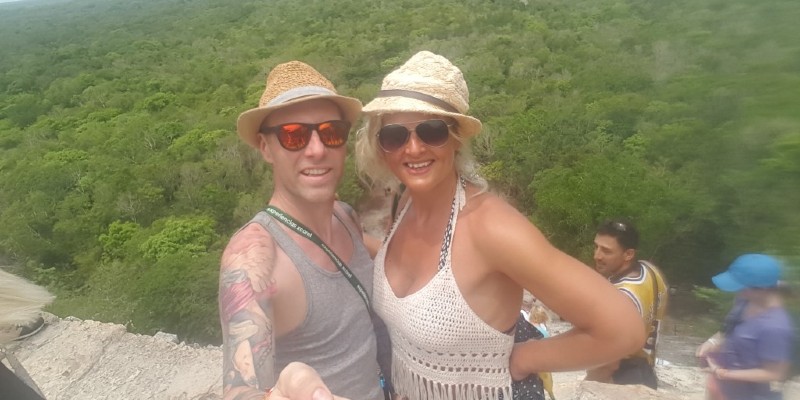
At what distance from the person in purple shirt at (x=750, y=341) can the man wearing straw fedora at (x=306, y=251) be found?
1134 millimetres

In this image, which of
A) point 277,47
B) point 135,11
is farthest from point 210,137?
point 135,11

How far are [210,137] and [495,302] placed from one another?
31798mm

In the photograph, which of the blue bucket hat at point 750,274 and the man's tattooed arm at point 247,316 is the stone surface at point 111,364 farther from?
the blue bucket hat at point 750,274

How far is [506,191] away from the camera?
23.7 metres

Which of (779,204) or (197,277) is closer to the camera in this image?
(779,204)

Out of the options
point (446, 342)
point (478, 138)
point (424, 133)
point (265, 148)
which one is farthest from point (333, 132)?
point (478, 138)

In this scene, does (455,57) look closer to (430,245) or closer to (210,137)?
(210,137)

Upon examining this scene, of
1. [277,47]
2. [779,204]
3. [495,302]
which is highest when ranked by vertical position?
[779,204]

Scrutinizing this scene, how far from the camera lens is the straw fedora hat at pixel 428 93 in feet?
5.85

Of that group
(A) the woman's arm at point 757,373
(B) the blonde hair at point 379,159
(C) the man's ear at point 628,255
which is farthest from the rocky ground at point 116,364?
(B) the blonde hair at point 379,159

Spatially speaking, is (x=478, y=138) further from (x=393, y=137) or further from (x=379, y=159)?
(x=393, y=137)

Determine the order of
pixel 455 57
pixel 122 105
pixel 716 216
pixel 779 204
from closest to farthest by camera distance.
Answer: pixel 779 204 → pixel 716 216 → pixel 455 57 → pixel 122 105

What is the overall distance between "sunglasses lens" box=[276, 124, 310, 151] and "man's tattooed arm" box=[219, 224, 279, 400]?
12.0 inches

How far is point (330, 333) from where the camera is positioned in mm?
1859
